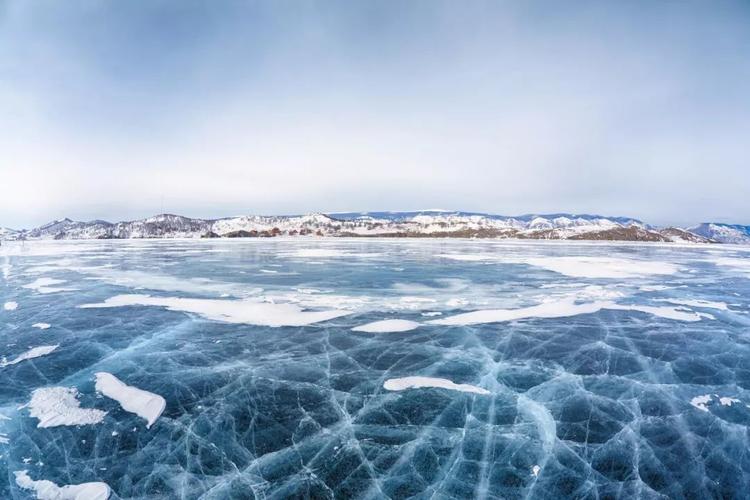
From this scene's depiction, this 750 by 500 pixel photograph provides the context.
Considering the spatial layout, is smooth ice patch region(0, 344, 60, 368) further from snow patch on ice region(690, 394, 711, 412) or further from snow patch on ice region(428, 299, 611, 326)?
snow patch on ice region(690, 394, 711, 412)

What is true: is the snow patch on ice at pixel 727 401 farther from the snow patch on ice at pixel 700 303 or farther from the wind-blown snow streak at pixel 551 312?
the snow patch on ice at pixel 700 303

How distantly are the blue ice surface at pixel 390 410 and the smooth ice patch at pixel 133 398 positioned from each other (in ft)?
0.36

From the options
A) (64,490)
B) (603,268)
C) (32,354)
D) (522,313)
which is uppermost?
(522,313)

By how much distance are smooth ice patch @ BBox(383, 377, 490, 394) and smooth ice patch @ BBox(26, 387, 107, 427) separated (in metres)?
3.33

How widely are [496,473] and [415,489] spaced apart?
739 mm

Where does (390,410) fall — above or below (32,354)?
above

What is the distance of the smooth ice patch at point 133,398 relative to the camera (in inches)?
171

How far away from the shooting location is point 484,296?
11.3 m

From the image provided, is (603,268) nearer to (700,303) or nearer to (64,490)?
(700,303)

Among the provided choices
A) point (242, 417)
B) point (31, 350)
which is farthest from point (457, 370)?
point (31, 350)

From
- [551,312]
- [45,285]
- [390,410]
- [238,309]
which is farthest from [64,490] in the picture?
[45,285]

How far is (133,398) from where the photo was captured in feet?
15.4

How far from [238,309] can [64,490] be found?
6.41 metres

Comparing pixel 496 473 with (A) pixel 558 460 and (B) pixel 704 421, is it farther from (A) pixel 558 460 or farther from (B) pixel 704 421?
(B) pixel 704 421
